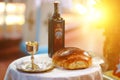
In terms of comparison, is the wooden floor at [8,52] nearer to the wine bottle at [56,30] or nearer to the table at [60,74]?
the wine bottle at [56,30]

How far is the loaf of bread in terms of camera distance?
166 centimetres

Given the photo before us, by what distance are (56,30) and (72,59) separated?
0.29 meters

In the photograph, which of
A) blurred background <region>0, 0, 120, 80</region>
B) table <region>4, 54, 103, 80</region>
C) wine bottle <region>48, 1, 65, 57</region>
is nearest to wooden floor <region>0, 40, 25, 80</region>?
blurred background <region>0, 0, 120, 80</region>

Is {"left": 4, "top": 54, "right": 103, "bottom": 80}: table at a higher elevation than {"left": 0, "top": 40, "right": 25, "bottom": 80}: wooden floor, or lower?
higher

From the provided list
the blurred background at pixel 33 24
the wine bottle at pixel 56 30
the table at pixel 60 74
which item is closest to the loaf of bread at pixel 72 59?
the table at pixel 60 74

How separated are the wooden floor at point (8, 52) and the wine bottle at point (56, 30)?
1.90 meters

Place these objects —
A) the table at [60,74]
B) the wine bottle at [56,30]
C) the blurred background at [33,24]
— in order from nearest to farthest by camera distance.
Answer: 1. the table at [60,74]
2. the wine bottle at [56,30]
3. the blurred background at [33,24]

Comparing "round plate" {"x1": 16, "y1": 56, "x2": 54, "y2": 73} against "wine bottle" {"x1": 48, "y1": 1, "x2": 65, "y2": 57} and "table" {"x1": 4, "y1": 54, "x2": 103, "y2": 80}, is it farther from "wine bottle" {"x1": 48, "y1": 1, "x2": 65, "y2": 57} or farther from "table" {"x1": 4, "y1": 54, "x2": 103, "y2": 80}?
"wine bottle" {"x1": 48, "y1": 1, "x2": 65, "y2": 57}

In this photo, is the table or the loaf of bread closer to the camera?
the table

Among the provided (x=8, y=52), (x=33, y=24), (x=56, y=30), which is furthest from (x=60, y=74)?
(x=8, y=52)

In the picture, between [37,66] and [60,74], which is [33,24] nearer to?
[37,66]

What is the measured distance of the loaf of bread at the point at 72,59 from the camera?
166cm

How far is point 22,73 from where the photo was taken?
5.26 ft

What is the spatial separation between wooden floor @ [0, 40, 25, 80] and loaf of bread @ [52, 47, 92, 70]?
6.72 feet
